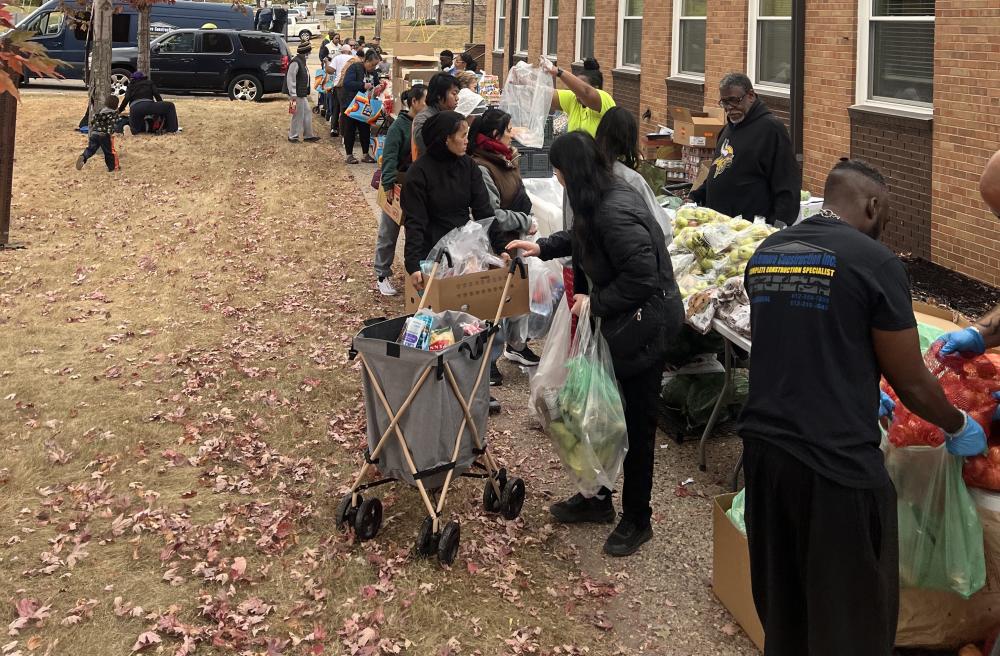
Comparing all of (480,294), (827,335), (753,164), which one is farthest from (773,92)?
(827,335)

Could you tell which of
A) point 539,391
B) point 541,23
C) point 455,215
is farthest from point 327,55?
point 539,391

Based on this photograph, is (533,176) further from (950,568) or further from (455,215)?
(950,568)

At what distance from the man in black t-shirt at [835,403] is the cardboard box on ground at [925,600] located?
0.60 m

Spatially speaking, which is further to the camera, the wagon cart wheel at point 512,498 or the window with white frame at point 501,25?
the window with white frame at point 501,25

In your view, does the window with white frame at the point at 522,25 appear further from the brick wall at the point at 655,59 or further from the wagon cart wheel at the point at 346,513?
the wagon cart wheel at the point at 346,513

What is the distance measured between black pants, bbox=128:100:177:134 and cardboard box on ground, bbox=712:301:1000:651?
1760 centimetres

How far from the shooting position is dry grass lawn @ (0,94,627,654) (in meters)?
4.14

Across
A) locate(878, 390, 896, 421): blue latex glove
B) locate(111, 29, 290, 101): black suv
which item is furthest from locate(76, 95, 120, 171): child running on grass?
locate(878, 390, 896, 421): blue latex glove

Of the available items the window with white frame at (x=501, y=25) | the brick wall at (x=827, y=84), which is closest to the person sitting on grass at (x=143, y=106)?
the window with white frame at (x=501, y=25)

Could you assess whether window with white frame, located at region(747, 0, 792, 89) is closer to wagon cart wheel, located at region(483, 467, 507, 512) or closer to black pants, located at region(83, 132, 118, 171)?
wagon cart wheel, located at region(483, 467, 507, 512)

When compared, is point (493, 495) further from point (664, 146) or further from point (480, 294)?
point (664, 146)

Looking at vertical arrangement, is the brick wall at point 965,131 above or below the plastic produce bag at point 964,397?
above

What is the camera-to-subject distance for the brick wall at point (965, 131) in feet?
26.5

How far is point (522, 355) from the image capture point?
290 inches
